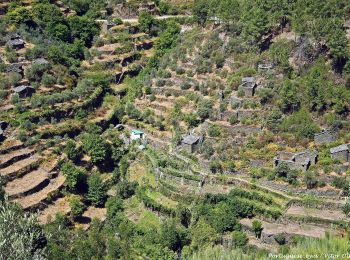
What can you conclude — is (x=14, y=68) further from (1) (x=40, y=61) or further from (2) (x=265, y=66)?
(2) (x=265, y=66)

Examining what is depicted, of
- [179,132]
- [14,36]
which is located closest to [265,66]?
[179,132]

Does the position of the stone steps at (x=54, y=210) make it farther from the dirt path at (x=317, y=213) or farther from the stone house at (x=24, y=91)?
the dirt path at (x=317, y=213)

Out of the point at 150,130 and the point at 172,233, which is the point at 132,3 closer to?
the point at 150,130

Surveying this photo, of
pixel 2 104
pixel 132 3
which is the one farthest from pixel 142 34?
pixel 2 104

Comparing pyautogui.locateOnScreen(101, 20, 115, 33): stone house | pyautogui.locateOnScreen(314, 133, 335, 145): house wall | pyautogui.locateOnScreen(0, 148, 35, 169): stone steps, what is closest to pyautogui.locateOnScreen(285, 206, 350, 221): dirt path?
pyautogui.locateOnScreen(314, 133, 335, 145): house wall

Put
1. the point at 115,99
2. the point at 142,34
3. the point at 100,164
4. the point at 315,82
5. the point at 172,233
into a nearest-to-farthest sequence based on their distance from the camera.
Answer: the point at 172,233 < the point at 315,82 < the point at 100,164 < the point at 115,99 < the point at 142,34

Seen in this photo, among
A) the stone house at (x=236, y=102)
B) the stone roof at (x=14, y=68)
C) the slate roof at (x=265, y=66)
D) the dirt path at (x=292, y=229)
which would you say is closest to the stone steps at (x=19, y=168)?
the stone roof at (x=14, y=68)
